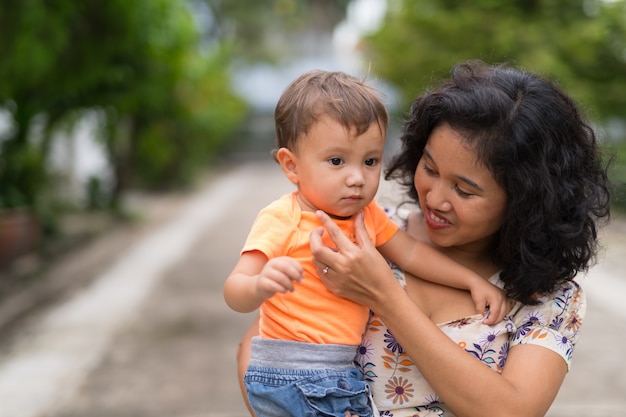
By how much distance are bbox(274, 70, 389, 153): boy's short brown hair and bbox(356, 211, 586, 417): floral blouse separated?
19.5 inches

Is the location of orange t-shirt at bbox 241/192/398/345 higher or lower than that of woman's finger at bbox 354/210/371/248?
lower

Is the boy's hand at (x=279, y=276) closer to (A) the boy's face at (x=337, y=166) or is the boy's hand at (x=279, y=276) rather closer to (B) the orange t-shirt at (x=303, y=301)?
(B) the orange t-shirt at (x=303, y=301)

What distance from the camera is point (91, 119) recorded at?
12336 mm

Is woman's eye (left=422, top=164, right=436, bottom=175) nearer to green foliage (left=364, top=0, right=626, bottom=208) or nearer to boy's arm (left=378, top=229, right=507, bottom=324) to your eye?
boy's arm (left=378, top=229, right=507, bottom=324)

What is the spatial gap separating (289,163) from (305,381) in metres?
0.54

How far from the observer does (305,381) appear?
72.0 inches

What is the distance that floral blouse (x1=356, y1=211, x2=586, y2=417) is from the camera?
1911 millimetres

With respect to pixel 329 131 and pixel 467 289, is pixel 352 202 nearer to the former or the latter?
pixel 329 131

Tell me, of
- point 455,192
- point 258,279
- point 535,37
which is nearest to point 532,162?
point 455,192

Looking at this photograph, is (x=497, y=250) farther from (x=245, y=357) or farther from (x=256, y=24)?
(x=256, y=24)

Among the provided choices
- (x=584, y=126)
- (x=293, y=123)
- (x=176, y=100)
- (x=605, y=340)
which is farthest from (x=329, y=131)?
(x=176, y=100)

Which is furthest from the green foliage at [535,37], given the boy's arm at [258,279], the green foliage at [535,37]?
the boy's arm at [258,279]

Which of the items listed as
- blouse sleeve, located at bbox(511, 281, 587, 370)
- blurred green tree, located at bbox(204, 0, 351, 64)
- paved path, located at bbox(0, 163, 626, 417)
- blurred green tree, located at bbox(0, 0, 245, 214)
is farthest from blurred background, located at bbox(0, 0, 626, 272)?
blurred green tree, located at bbox(204, 0, 351, 64)

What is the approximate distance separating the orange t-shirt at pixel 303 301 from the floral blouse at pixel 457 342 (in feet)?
0.29
